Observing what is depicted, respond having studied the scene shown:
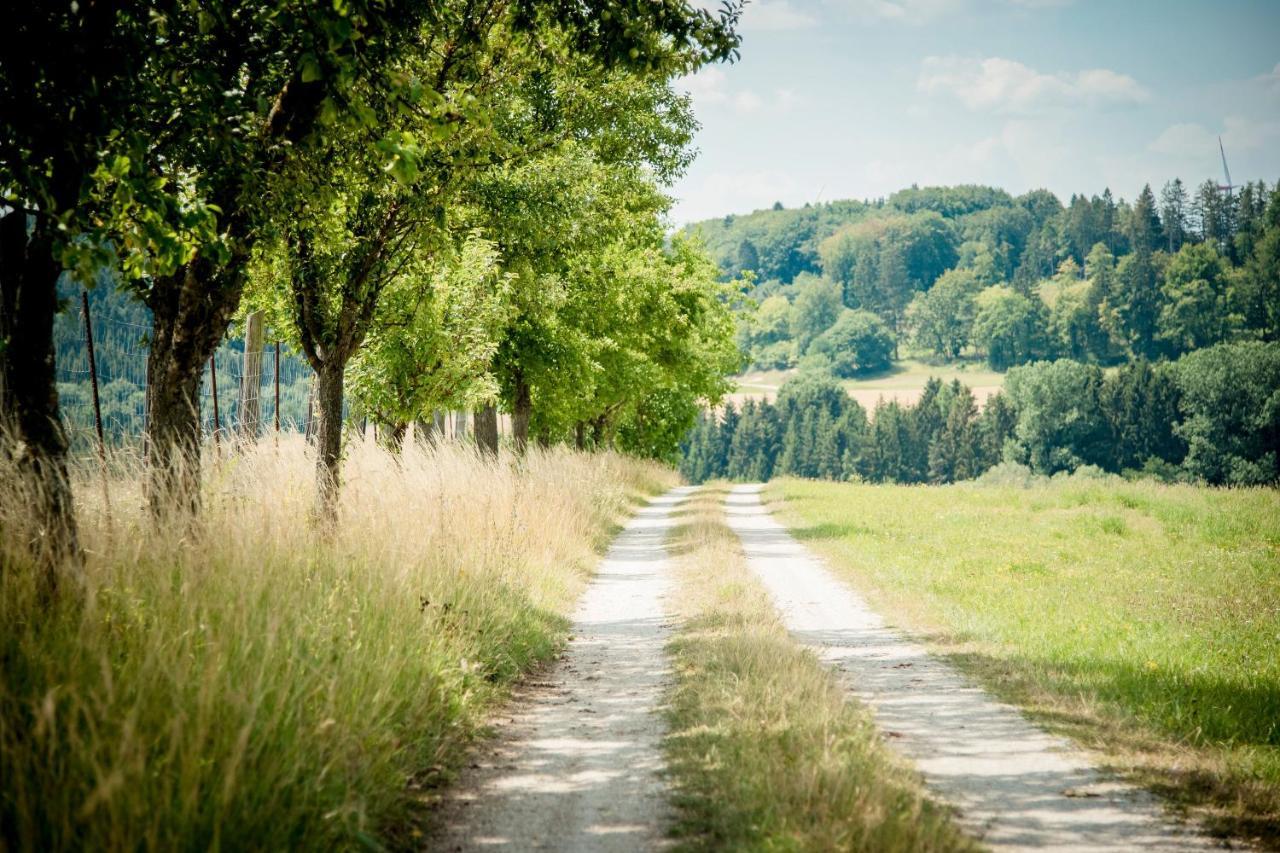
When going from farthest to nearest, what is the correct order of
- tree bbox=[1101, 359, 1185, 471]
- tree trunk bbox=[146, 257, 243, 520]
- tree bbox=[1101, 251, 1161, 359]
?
tree bbox=[1101, 251, 1161, 359], tree bbox=[1101, 359, 1185, 471], tree trunk bbox=[146, 257, 243, 520]

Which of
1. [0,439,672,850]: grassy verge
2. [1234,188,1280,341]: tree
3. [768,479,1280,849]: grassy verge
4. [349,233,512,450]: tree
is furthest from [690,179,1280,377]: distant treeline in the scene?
[0,439,672,850]: grassy verge

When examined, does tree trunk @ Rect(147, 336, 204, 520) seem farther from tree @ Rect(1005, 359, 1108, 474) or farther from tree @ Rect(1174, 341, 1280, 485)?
tree @ Rect(1005, 359, 1108, 474)

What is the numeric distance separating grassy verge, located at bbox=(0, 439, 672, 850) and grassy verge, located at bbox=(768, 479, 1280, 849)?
4539 mm

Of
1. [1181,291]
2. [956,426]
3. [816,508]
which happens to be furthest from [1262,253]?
[816,508]

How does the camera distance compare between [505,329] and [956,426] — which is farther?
[956,426]

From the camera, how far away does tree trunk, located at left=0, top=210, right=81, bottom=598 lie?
5.03 metres

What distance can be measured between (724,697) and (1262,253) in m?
165

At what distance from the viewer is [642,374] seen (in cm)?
2731

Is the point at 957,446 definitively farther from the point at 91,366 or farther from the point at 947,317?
the point at 91,366

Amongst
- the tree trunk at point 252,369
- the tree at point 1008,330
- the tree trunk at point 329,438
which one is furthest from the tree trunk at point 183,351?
the tree at point 1008,330

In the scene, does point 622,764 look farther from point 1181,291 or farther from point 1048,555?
point 1181,291

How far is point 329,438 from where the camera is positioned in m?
10.1

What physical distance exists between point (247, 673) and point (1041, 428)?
372ft

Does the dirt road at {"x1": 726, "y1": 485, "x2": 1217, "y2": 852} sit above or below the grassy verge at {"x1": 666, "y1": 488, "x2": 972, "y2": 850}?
below
